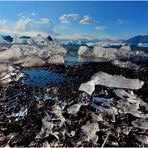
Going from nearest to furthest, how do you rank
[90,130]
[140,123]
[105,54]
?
[90,130]
[140,123]
[105,54]

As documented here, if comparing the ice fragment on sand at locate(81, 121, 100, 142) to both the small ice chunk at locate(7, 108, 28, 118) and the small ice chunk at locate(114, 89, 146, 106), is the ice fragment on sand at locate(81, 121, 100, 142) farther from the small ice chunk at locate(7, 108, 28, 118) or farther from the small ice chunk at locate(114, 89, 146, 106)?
the small ice chunk at locate(114, 89, 146, 106)

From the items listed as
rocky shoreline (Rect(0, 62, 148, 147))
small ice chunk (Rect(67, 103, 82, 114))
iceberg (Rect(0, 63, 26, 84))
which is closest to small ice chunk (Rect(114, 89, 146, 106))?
rocky shoreline (Rect(0, 62, 148, 147))

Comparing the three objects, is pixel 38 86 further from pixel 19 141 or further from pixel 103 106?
pixel 19 141

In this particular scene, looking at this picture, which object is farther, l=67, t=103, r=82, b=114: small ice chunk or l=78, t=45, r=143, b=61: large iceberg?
l=78, t=45, r=143, b=61: large iceberg

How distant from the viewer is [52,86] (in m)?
6.91

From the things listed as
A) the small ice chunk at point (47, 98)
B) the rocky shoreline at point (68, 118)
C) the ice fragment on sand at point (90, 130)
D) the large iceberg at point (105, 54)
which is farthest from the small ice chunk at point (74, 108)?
the large iceberg at point (105, 54)

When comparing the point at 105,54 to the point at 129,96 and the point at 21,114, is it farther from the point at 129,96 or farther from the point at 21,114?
the point at 21,114

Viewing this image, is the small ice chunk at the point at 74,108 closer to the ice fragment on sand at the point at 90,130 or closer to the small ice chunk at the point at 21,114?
the ice fragment on sand at the point at 90,130

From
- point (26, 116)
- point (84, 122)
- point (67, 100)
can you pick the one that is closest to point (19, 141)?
point (26, 116)

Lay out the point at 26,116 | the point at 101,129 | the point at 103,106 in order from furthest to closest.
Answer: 1. the point at 103,106
2. the point at 26,116
3. the point at 101,129

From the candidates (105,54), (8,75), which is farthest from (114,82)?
(105,54)

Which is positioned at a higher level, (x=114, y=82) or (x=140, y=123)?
(x=114, y=82)

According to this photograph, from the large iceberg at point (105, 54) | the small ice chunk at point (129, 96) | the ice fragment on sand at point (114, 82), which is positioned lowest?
the large iceberg at point (105, 54)

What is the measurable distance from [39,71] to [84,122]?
485 centimetres
